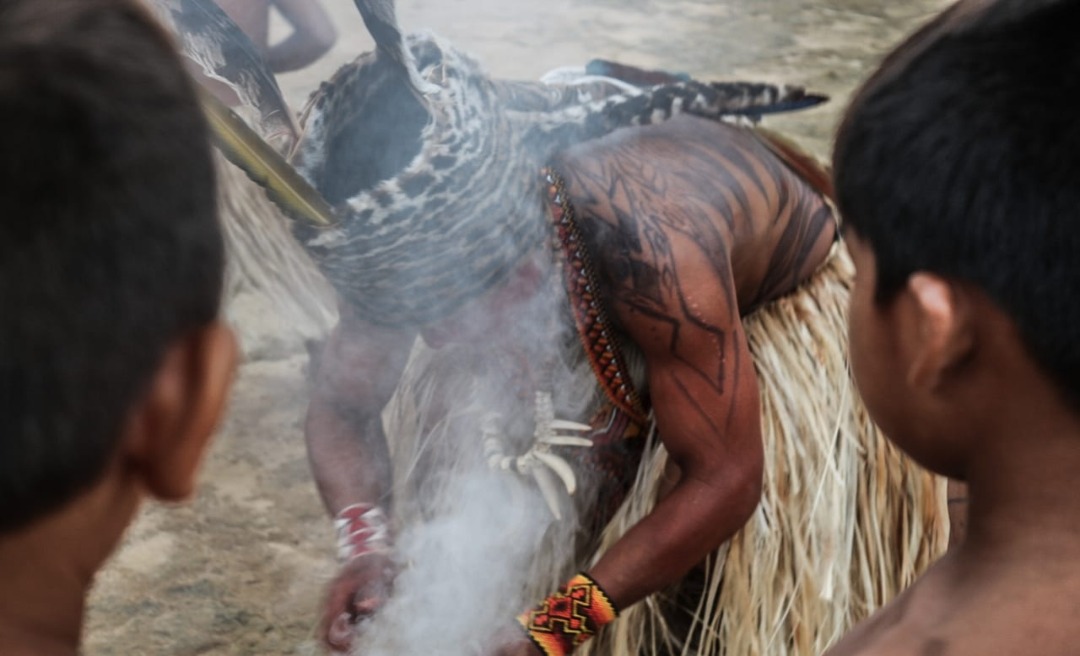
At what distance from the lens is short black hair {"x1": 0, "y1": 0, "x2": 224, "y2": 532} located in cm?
61

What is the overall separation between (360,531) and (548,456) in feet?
1.08

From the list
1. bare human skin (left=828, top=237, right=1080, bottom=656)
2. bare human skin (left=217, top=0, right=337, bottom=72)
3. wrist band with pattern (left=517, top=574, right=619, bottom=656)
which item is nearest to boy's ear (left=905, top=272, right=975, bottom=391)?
bare human skin (left=828, top=237, right=1080, bottom=656)

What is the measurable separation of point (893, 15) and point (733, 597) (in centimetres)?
485

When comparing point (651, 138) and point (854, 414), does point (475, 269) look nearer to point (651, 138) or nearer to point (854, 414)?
point (651, 138)

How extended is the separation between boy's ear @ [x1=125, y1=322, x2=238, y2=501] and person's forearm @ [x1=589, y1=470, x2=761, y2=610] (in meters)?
0.90

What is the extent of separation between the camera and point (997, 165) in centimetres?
84

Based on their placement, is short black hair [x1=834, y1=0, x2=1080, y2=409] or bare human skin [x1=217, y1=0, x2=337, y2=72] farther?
bare human skin [x1=217, y1=0, x2=337, y2=72]

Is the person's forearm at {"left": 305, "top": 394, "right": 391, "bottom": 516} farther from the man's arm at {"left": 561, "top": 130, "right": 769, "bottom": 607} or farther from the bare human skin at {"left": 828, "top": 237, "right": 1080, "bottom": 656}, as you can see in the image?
the bare human skin at {"left": 828, "top": 237, "right": 1080, "bottom": 656}

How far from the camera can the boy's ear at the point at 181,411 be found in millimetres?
728

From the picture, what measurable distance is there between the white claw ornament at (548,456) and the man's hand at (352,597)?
26 cm

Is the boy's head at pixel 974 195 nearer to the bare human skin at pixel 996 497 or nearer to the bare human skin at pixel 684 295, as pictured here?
the bare human skin at pixel 996 497

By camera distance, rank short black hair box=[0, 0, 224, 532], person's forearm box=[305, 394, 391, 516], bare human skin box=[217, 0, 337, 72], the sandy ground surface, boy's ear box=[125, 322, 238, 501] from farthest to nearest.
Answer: bare human skin box=[217, 0, 337, 72], the sandy ground surface, person's forearm box=[305, 394, 391, 516], boy's ear box=[125, 322, 238, 501], short black hair box=[0, 0, 224, 532]

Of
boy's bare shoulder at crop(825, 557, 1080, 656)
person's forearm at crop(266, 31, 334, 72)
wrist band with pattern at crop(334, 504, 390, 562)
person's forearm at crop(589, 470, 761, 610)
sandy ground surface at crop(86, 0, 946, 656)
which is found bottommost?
sandy ground surface at crop(86, 0, 946, 656)

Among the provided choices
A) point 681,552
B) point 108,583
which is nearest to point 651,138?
point 681,552
